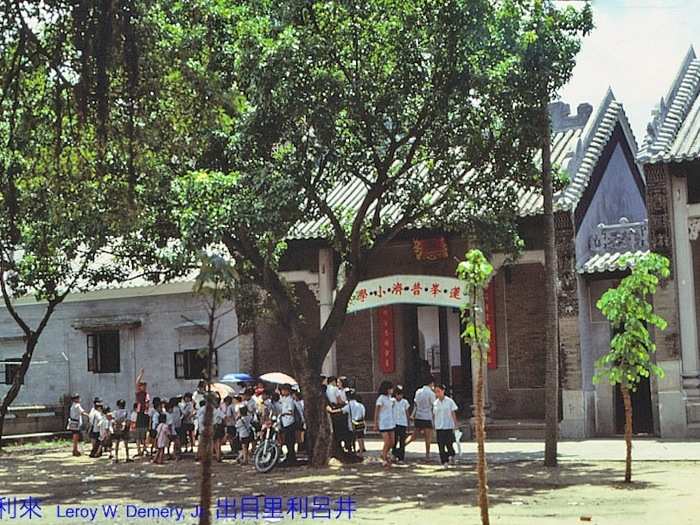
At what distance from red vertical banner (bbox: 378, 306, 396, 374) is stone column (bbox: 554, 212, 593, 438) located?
16.6ft

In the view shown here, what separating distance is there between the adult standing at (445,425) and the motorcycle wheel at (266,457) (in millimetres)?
2918

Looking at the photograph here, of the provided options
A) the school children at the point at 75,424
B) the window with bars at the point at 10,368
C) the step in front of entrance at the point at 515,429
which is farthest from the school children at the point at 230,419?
the window with bars at the point at 10,368

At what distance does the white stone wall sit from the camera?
98.1ft

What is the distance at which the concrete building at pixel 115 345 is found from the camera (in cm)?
2989

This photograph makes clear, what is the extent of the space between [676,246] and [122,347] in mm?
16318

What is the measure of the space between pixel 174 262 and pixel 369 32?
5.87m

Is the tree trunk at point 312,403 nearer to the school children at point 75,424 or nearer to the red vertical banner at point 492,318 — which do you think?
the red vertical banner at point 492,318

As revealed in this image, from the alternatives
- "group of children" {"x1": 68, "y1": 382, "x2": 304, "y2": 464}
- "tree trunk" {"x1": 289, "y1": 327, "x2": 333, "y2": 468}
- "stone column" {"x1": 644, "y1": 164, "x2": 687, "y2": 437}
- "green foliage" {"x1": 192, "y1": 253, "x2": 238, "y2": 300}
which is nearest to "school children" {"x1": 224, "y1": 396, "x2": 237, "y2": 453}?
"group of children" {"x1": 68, "y1": 382, "x2": 304, "y2": 464}

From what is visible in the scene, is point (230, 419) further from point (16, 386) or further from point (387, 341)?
point (16, 386)

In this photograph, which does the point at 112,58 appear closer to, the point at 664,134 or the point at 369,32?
the point at 369,32

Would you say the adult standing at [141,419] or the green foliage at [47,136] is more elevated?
the green foliage at [47,136]

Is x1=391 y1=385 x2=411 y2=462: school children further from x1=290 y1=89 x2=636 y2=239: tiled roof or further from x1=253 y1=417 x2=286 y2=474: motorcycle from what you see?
x1=290 y1=89 x2=636 y2=239: tiled roof

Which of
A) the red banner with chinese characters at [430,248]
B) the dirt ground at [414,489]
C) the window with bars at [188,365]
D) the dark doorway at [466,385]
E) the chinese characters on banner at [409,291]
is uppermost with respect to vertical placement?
the red banner with chinese characters at [430,248]

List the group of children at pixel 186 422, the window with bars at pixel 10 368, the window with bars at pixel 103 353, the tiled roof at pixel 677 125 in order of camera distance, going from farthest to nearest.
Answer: the window with bars at pixel 10 368 → the window with bars at pixel 103 353 → the tiled roof at pixel 677 125 → the group of children at pixel 186 422
